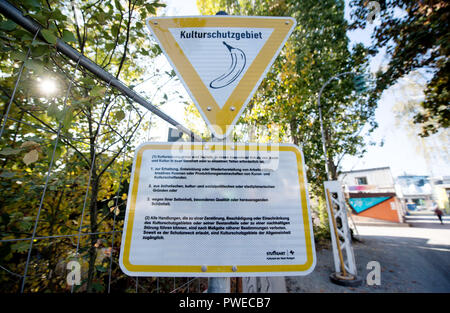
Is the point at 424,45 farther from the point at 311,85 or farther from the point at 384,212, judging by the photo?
the point at 384,212

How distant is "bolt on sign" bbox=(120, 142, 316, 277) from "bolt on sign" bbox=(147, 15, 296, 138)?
0.89 feet

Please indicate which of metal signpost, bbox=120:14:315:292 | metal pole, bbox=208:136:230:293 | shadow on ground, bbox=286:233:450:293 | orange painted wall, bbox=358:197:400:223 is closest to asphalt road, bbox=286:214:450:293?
shadow on ground, bbox=286:233:450:293

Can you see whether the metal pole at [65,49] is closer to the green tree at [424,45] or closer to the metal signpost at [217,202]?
the metal signpost at [217,202]

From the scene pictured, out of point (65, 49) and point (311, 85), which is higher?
point (311, 85)

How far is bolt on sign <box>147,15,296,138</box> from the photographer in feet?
3.56

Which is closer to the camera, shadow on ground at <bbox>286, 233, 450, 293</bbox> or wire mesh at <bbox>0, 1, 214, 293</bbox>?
wire mesh at <bbox>0, 1, 214, 293</bbox>

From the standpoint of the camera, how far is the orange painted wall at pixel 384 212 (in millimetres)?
18125

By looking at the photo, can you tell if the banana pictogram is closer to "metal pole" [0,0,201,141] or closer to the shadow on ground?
"metal pole" [0,0,201,141]

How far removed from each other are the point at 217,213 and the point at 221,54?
3.28 feet

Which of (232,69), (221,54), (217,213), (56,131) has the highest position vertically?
(221,54)

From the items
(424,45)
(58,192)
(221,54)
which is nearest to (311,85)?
(424,45)

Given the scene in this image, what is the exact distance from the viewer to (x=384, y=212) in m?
18.7
